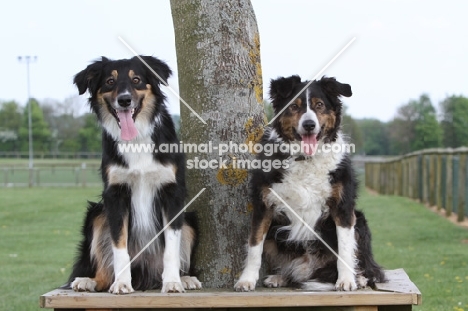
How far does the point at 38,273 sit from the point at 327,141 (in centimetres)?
704

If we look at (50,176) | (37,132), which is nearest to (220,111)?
(50,176)

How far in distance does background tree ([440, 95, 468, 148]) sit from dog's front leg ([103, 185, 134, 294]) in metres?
21.4

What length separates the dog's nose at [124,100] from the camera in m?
4.26

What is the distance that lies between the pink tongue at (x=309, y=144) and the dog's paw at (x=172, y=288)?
4.30 ft

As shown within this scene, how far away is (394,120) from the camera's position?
1121 inches

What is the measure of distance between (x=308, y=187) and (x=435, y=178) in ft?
58.7

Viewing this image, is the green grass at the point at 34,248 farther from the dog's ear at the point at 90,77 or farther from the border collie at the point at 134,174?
the dog's ear at the point at 90,77

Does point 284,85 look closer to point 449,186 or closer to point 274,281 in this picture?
point 274,281

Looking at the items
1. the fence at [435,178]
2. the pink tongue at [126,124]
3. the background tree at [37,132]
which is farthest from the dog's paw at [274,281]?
the background tree at [37,132]

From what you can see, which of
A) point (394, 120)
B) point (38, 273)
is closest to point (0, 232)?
point (38, 273)

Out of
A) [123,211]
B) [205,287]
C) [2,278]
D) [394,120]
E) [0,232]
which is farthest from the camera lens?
[394,120]

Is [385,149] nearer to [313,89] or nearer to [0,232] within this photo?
[0,232]

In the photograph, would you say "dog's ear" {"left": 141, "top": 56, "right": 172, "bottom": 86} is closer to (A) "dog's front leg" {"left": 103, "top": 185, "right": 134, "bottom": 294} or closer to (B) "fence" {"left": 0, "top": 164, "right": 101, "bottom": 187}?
(A) "dog's front leg" {"left": 103, "top": 185, "right": 134, "bottom": 294}

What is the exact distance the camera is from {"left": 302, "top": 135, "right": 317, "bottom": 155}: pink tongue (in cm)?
451
